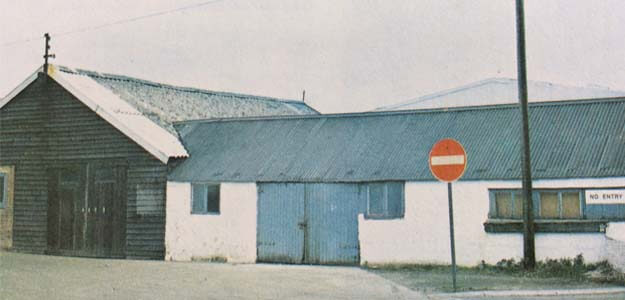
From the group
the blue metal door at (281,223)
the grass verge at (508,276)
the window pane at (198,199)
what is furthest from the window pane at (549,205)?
the window pane at (198,199)

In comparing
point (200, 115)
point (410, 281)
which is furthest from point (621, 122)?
point (200, 115)

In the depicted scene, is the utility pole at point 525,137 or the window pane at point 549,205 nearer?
the utility pole at point 525,137

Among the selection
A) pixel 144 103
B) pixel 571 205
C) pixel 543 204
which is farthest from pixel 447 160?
pixel 144 103

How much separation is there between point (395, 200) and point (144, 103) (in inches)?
445

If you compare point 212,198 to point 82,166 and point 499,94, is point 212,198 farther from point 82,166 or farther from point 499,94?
point 499,94

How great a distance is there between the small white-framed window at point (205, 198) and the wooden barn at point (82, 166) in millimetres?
1069

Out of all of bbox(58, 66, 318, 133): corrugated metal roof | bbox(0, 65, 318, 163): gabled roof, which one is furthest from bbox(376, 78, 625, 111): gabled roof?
bbox(0, 65, 318, 163): gabled roof

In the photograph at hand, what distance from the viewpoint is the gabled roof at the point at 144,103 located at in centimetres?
2527

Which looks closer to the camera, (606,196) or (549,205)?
(606,196)

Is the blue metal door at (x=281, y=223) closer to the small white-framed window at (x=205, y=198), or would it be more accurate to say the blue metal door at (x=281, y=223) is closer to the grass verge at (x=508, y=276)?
the small white-framed window at (x=205, y=198)

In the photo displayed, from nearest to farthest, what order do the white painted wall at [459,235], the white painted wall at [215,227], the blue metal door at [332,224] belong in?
the white painted wall at [459,235] < the blue metal door at [332,224] < the white painted wall at [215,227]

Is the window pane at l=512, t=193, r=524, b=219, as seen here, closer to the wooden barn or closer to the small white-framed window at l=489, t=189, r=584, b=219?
the small white-framed window at l=489, t=189, r=584, b=219

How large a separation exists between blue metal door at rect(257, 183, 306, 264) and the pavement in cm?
60

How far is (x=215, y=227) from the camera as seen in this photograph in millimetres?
23609
